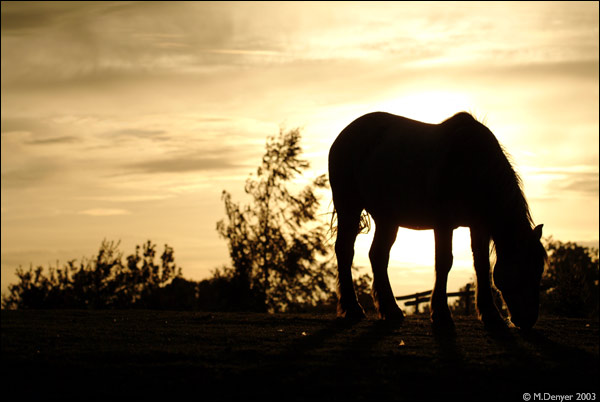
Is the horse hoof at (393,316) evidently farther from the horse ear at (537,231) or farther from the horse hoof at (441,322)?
the horse ear at (537,231)

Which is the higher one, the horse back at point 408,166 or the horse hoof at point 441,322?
the horse back at point 408,166

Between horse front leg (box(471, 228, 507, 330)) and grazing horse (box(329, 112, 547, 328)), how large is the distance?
0.05 ft

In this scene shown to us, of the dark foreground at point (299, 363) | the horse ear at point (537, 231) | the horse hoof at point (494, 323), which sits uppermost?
the horse ear at point (537, 231)

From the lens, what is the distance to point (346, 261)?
13.2 m

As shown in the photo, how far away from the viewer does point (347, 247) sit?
43.4ft

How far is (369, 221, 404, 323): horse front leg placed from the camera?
1218 centimetres

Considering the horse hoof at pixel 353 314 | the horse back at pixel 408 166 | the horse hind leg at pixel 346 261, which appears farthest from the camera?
the horse hind leg at pixel 346 261

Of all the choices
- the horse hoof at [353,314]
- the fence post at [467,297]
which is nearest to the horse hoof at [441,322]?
the horse hoof at [353,314]

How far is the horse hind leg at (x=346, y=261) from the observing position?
12984mm

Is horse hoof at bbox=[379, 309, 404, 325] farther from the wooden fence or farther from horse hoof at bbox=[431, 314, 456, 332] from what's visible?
the wooden fence

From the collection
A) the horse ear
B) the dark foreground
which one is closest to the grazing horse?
the horse ear

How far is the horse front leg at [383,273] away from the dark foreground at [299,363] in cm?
47

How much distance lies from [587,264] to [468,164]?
1976 inches

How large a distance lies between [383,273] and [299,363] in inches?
164
